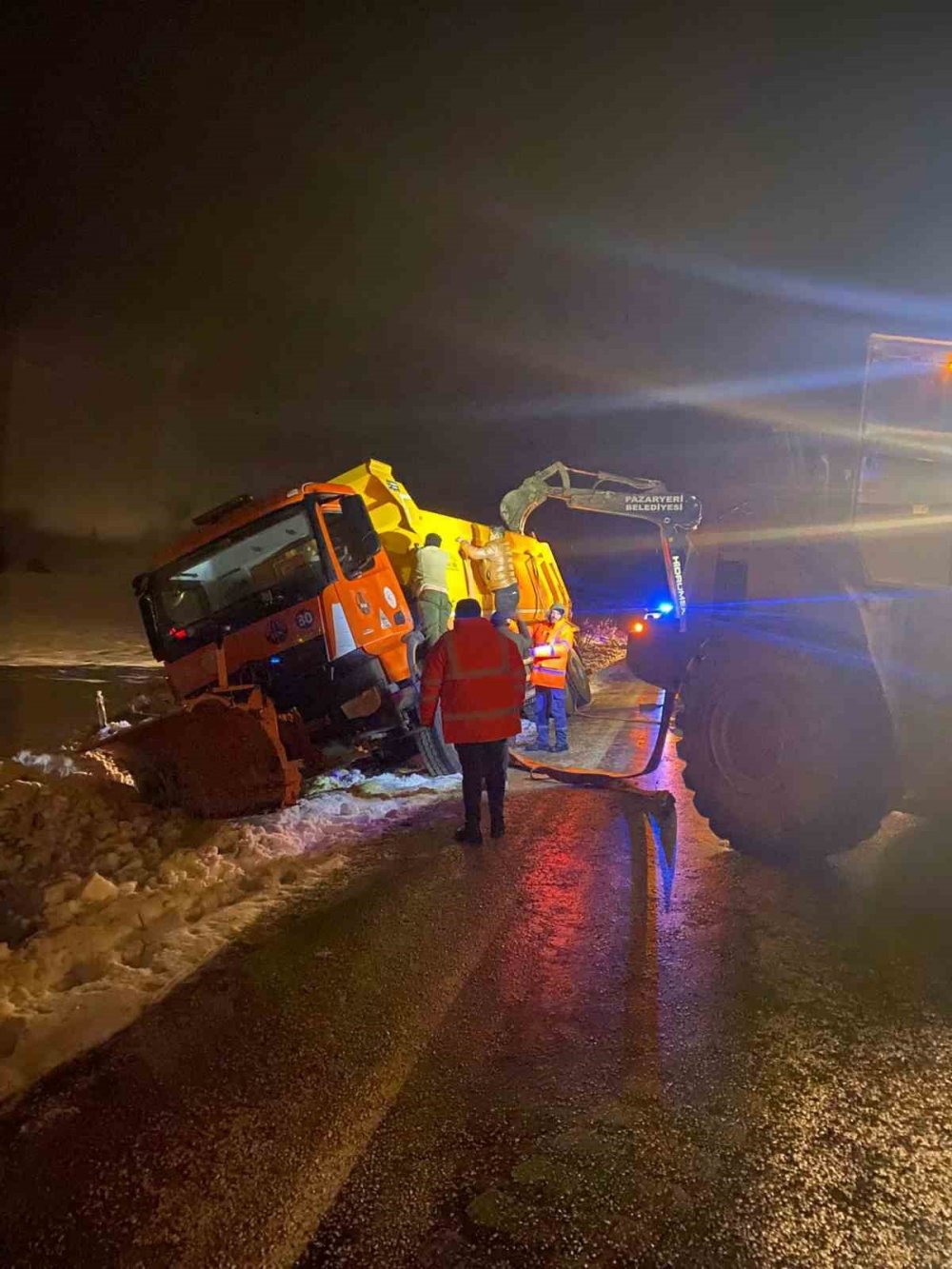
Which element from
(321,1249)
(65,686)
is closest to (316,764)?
(321,1249)

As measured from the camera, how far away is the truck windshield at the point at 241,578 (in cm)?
713

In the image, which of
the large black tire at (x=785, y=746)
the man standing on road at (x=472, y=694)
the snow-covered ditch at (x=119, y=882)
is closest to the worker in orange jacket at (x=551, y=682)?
the snow-covered ditch at (x=119, y=882)

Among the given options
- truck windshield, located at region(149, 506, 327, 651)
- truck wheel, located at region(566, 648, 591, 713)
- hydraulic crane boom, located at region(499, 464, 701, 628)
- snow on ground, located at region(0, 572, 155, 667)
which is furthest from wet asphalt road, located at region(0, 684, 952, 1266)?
snow on ground, located at region(0, 572, 155, 667)

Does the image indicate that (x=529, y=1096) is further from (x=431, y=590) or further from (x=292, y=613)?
(x=431, y=590)

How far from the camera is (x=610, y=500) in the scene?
34.9 feet

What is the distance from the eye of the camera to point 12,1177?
2.50 metres

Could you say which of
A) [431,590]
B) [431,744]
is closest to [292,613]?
[431,590]

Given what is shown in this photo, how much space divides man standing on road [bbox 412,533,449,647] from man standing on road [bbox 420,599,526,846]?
2.36m

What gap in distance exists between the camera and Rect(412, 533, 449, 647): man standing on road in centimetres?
805

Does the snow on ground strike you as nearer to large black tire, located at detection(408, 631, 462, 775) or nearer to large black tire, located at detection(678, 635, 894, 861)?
large black tire, located at detection(408, 631, 462, 775)

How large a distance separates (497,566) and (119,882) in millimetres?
6200

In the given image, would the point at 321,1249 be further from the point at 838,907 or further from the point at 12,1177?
the point at 838,907

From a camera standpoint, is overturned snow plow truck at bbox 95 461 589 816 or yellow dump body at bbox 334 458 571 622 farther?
yellow dump body at bbox 334 458 571 622

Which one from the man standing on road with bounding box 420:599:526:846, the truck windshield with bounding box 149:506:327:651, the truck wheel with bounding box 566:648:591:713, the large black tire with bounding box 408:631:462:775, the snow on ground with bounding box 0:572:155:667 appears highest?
the truck windshield with bounding box 149:506:327:651
